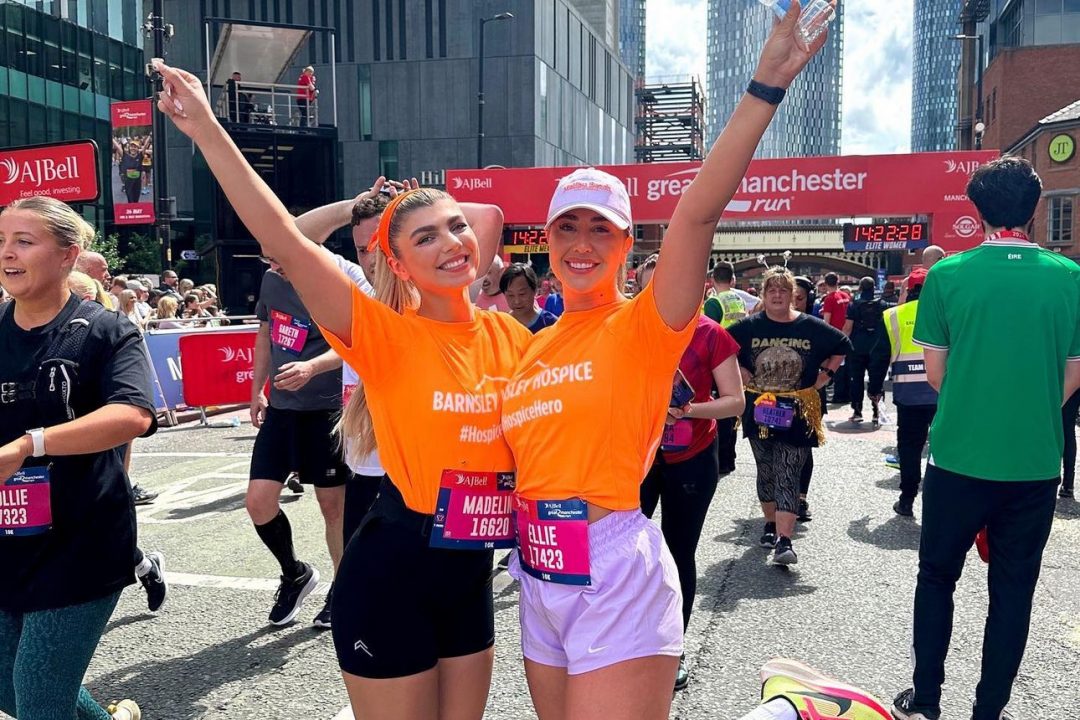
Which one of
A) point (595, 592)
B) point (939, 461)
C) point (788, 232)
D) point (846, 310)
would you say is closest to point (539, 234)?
point (846, 310)

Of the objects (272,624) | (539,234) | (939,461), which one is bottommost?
(272,624)

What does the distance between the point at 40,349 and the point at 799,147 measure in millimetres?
197297

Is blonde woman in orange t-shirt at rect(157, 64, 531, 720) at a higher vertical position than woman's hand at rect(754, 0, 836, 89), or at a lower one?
lower

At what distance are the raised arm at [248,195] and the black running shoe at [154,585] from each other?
10.0 ft

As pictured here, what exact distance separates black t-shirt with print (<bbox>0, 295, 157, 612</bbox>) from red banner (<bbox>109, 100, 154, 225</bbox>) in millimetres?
17039

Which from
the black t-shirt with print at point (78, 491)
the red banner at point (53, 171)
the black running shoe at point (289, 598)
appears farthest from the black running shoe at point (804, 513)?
the red banner at point (53, 171)

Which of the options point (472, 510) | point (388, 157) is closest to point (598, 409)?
point (472, 510)

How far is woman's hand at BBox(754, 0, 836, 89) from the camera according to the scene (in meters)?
1.87

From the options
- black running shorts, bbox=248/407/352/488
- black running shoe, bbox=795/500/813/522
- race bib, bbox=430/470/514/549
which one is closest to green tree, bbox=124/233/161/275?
black running shoe, bbox=795/500/813/522

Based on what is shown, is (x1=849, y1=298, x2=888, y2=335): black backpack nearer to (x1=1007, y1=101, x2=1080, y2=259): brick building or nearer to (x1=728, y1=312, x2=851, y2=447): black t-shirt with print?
(x1=728, y1=312, x2=851, y2=447): black t-shirt with print

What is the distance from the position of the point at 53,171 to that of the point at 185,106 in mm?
9587

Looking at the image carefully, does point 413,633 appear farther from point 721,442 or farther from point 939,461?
point 721,442

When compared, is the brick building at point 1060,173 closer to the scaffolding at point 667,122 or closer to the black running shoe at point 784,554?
the black running shoe at point 784,554

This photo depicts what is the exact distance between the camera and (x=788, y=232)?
6781 centimetres
